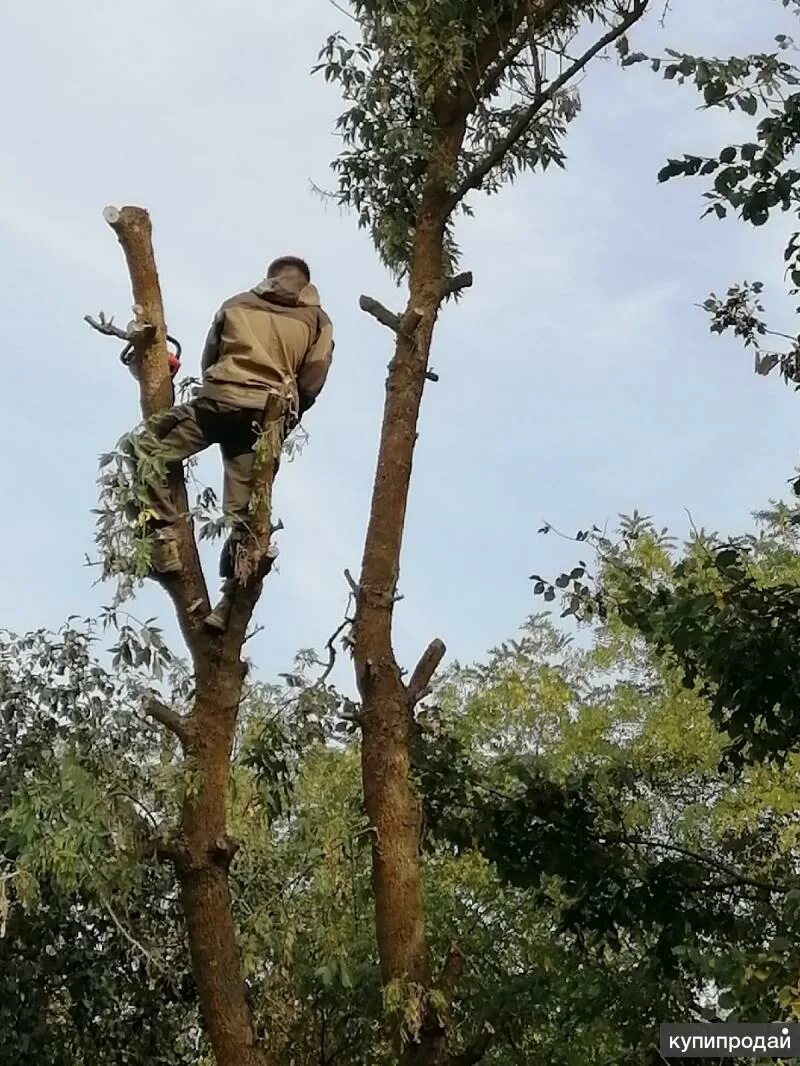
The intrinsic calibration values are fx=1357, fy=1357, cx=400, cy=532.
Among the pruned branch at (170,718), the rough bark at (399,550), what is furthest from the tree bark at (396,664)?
the pruned branch at (170,718)

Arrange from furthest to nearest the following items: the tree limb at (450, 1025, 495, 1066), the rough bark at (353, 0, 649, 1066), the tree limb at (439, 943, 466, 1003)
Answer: the rough bark at (353, 0, 649, 1066) < the tree limb at (439, 943, 466, 1003) < the tree limb at (450, 1025, 495, 1066)

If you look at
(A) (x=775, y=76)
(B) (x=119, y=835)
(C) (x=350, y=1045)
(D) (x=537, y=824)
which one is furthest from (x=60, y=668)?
(A) (x=775, y=76)

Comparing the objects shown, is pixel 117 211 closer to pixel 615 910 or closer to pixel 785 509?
pixel 615 910

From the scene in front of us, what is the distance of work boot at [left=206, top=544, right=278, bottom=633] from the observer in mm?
4926

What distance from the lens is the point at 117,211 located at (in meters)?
5.22

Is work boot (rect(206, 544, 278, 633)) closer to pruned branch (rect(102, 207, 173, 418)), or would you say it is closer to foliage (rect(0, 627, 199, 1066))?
pruned branch (rect(102, 207, 173, 418))

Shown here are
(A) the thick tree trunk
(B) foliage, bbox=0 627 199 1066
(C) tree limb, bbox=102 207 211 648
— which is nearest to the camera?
(A) the thick tree trunk

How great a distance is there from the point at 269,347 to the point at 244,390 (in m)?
0.28

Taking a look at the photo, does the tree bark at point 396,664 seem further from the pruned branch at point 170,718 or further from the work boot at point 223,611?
the pruned branch at point 170,718

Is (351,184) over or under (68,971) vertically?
over

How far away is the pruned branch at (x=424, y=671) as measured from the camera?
546 centimetres

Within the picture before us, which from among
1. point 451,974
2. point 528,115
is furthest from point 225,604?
point 528,115

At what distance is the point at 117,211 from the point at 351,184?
1.69m

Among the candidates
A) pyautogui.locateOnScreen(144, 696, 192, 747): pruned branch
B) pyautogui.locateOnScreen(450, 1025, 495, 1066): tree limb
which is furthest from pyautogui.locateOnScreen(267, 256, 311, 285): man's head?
pyautogui.locateOnScreen(450, 1025, 495, 1066): tree limb
